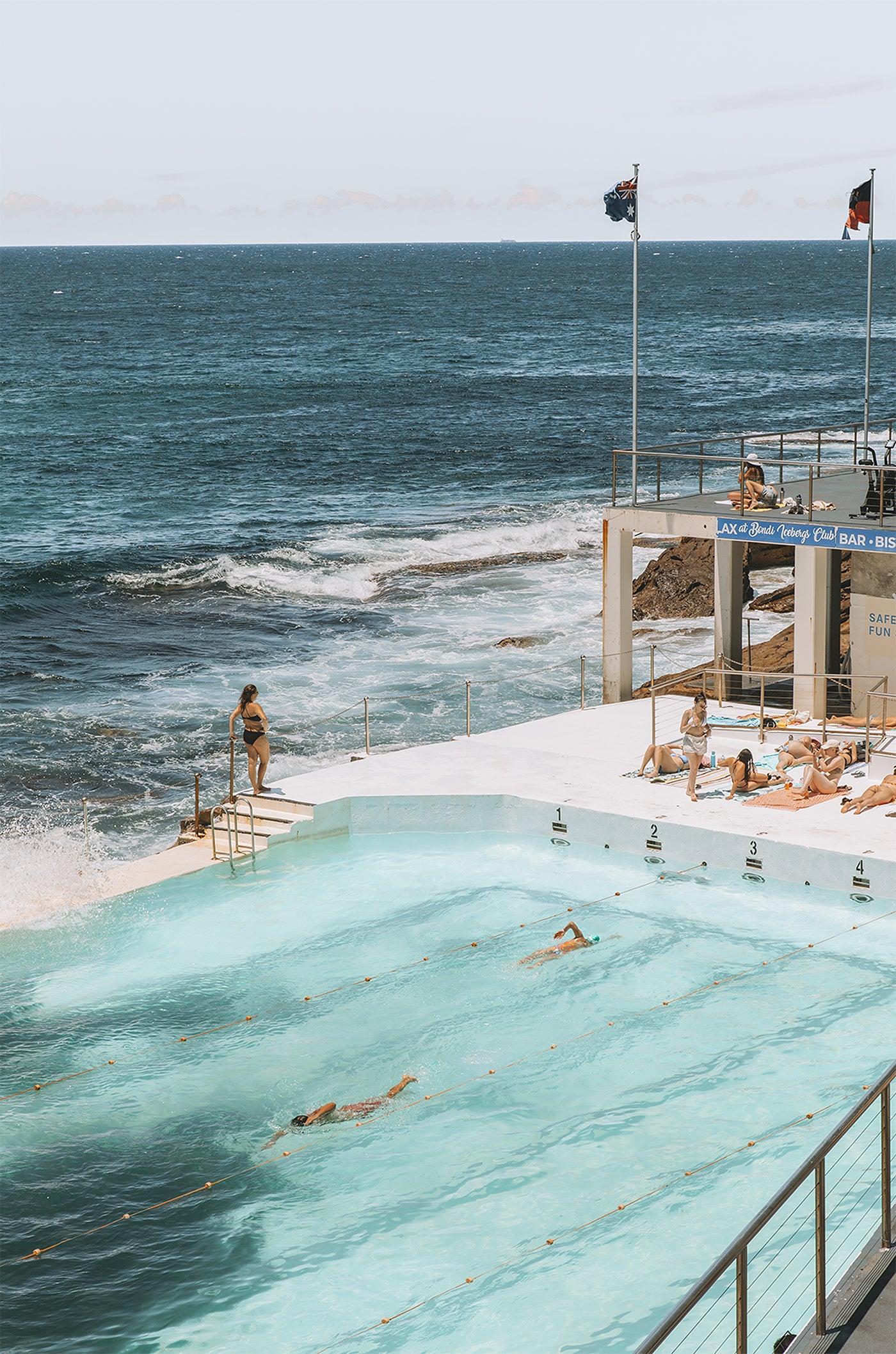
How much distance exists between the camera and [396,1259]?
10258 millimetres

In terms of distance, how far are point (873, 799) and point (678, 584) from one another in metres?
17.5

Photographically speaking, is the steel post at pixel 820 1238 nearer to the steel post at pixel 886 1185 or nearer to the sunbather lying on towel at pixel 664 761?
the steel post at pixel 886 1185

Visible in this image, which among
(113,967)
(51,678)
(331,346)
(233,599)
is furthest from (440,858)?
(331,346)

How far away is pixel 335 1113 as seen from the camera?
12070 mm

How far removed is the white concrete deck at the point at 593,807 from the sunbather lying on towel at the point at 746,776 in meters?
0.25

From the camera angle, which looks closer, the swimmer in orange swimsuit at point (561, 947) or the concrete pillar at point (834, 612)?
the swimmer in orange swimsuit at point (561, 947)

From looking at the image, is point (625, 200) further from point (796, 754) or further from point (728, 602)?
point (796, 754)

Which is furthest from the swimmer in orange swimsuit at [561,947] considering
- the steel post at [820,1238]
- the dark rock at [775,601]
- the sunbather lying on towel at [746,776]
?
the dark rock at [775,601]

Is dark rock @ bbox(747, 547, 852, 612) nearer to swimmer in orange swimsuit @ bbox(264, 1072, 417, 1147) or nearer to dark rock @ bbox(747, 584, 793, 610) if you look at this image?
dark rock @ bbox(747, 584, 793, 610)

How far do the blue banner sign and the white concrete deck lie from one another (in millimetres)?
2572

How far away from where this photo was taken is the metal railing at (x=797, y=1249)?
5.90 m

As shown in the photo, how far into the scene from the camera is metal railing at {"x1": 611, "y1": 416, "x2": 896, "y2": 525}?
68.4 feet

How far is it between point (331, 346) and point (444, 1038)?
101 m

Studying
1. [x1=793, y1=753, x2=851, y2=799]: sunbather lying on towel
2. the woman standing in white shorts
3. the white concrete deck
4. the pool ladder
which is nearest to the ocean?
the pool ladder
